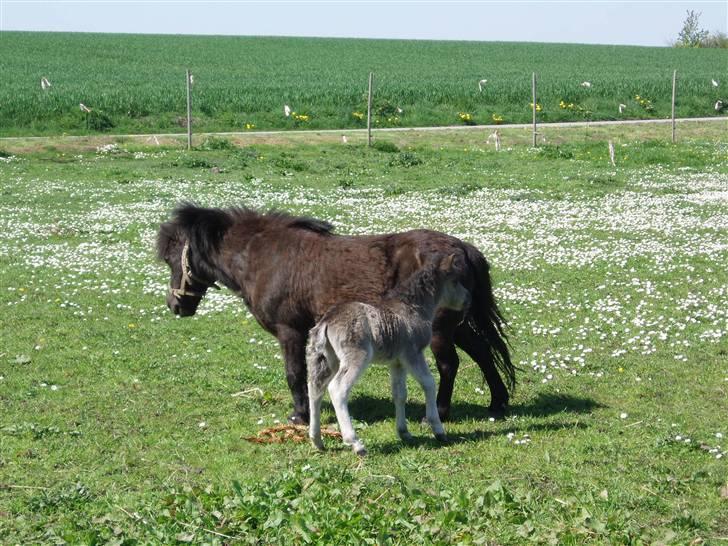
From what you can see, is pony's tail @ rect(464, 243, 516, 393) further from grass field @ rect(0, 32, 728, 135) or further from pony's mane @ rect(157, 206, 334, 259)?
grass field @ rect(0, 32, 728, 135)

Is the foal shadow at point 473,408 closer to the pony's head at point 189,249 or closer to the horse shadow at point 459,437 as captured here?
the horse shadow at point 459,437

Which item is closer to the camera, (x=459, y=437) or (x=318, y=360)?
(x=318, y=360)

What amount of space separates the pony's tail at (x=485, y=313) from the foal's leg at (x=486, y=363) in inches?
2.2

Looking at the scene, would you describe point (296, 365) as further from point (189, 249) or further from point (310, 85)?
point (310, 85)

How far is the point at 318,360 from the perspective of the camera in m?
8.94

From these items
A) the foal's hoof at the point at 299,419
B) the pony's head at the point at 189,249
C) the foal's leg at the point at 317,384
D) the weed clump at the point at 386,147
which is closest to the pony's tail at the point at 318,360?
the foal's leg at the point at 317,384

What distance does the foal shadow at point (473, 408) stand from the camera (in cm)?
1020

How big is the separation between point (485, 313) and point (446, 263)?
3.53ft

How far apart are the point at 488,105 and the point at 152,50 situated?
4583 centimetres

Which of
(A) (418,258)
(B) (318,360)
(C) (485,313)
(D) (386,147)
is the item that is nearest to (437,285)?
(A) (418,258)

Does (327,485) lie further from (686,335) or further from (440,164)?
(440,164)

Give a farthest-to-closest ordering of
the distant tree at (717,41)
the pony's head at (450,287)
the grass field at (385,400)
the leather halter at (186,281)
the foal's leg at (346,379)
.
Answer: the distant tree at (717,41), the leather halter at (186,281), the pony's head at (450,287), the foal's leg at (346,379), the grass field at (385,400)

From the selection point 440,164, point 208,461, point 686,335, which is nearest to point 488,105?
point 440,164

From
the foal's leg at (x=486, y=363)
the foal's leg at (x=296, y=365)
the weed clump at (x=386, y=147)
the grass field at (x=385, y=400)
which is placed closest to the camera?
the grass field at (x=385, y=400)
